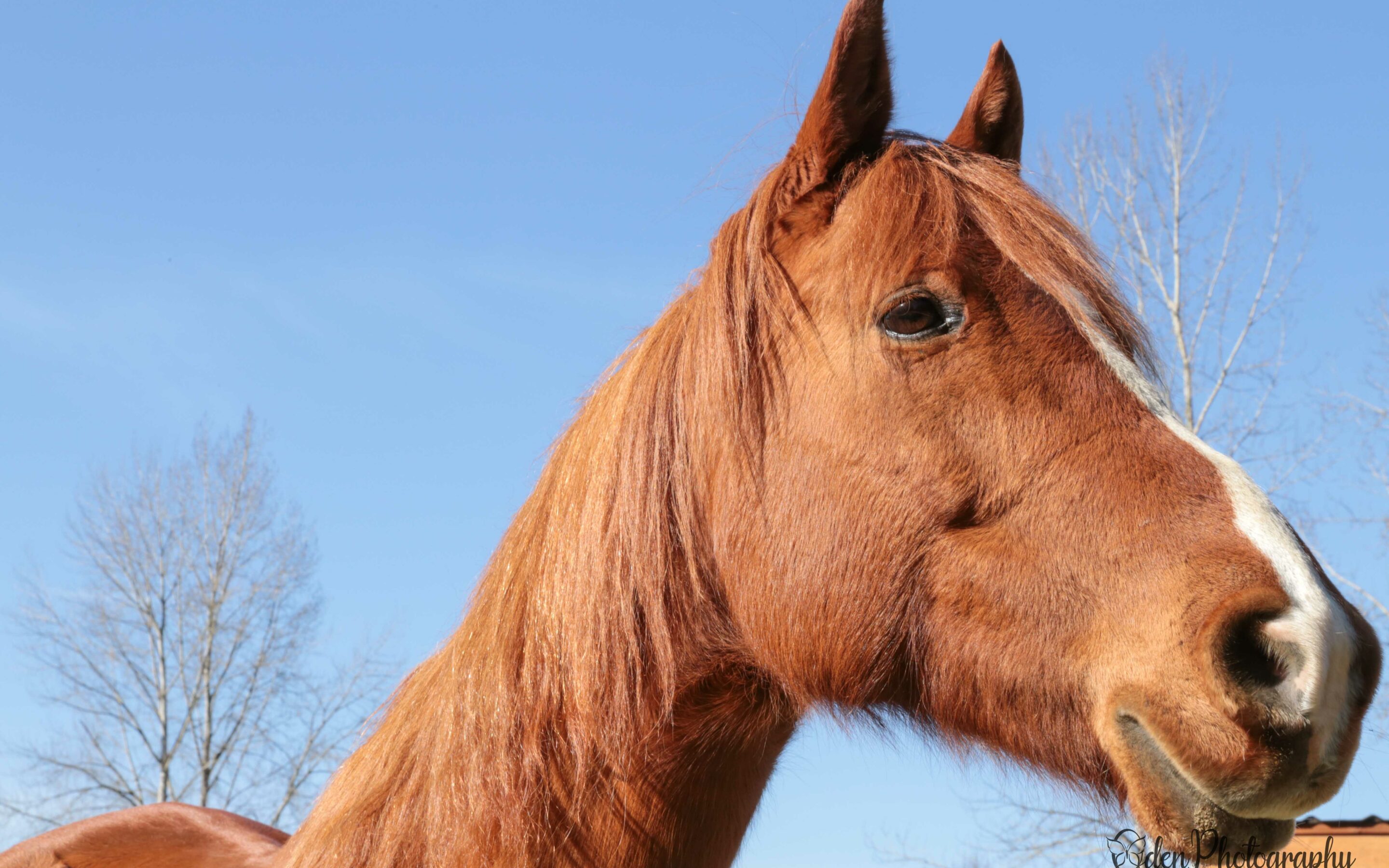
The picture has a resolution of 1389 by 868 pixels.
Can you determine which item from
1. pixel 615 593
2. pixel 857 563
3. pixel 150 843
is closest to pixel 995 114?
pixel 857 563

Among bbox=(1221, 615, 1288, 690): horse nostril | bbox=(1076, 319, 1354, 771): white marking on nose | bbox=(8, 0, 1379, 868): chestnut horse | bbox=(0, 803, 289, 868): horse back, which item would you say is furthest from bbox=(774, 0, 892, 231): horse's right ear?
bbox=(0, 803, 289, 868): horse back

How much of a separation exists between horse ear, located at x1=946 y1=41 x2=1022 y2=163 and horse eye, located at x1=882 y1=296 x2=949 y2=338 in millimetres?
858

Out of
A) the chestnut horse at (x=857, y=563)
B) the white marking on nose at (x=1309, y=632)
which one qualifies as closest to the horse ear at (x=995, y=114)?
the chestnut horse at (x=857, y=563)

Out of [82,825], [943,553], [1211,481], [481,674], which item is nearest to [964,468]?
[943,553]

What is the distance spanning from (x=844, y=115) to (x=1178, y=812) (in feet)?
5.31

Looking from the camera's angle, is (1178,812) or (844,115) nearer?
(1178,812)

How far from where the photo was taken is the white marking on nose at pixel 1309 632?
5.64 ft

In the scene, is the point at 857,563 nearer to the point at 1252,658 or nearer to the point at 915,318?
the point at 915,318

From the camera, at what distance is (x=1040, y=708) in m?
2.07

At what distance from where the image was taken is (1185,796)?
1.86m

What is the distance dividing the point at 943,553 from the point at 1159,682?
0.47 meters

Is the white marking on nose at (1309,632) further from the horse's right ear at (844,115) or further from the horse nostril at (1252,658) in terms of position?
the horse's right ear at (844,115)

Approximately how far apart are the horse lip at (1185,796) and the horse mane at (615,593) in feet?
2.72
